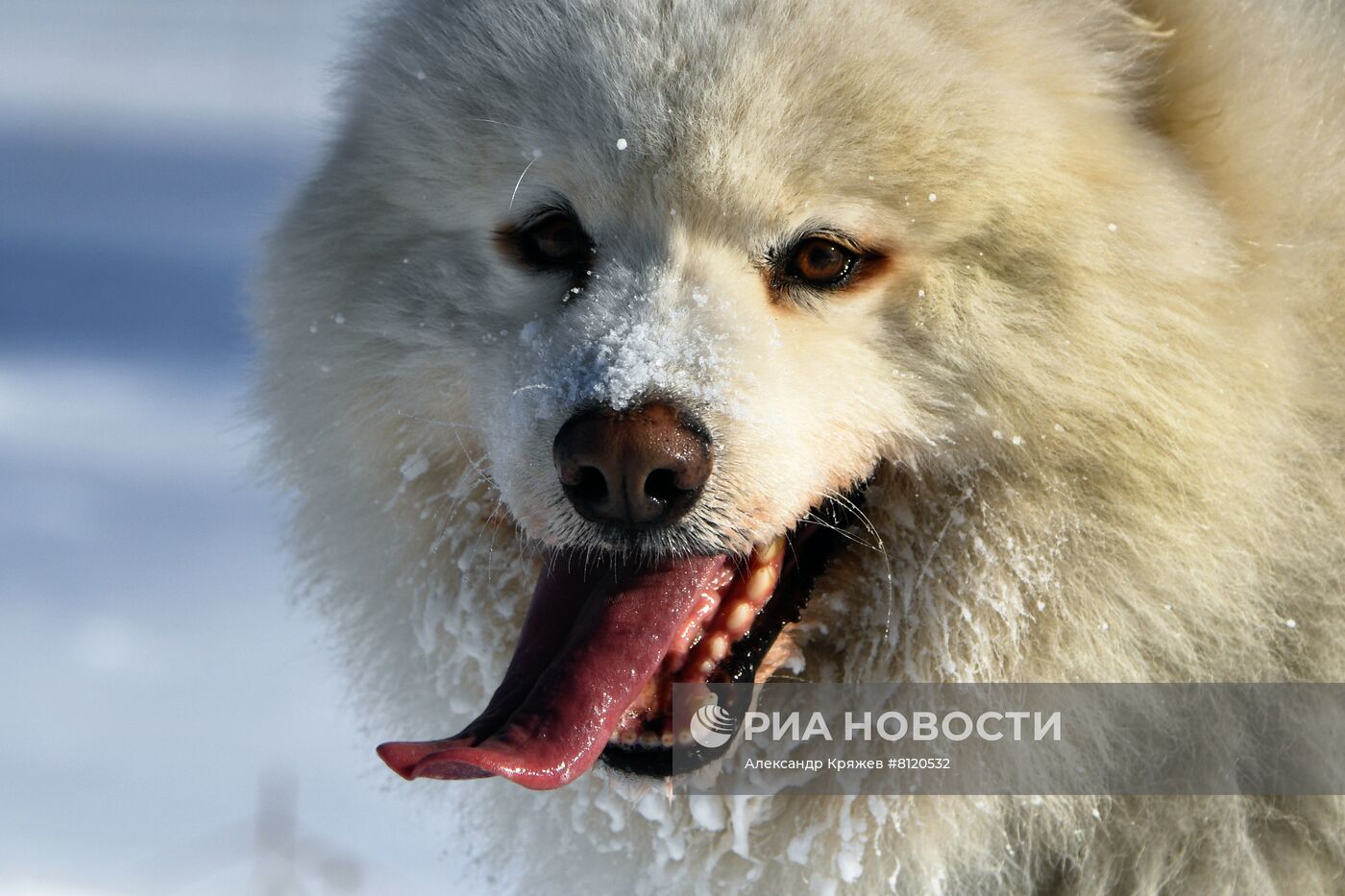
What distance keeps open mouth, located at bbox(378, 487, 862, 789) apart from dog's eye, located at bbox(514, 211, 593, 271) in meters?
0.64

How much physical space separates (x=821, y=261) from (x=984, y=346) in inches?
14.5

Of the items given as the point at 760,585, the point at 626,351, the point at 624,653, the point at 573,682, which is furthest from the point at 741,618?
the point at 626,351

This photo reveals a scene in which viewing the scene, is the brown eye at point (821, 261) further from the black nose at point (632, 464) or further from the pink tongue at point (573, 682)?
the pink tongue at point (573, 682)

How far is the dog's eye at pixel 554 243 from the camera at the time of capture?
3.12m

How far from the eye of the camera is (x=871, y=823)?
9.87 feet

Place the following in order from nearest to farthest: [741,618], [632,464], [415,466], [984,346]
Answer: [632,464] → [984,346] → [741,618] → [415,466]

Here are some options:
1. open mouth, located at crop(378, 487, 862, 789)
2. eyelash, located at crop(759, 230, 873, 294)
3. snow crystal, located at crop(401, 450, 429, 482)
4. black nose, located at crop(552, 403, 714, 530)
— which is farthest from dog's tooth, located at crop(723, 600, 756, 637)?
snow crystal, located at crop(401, 450, 429, 482)

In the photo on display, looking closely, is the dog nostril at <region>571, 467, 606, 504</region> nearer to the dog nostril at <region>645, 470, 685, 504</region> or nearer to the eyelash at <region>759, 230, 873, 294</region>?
the dog nostril at <region>645, 470, 685, 504</region>

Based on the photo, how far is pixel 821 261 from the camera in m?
2.94

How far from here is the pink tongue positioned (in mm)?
2857

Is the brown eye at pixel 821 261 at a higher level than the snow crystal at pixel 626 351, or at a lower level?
higher

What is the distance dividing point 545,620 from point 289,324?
1085mm

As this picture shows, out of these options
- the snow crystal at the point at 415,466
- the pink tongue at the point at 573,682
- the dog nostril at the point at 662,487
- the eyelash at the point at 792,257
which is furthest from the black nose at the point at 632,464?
the snow crystal at the point at 415,466

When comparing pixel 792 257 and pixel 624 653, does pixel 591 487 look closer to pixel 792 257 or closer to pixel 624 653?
pixel 624 653
